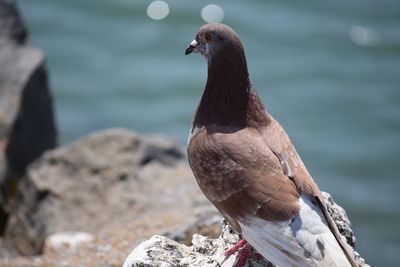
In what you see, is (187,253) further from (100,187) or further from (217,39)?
(100,187)

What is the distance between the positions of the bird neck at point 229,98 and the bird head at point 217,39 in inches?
2.4

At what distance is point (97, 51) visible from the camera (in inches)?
571

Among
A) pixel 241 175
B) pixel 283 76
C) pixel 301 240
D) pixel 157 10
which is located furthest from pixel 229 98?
pixel 157 10

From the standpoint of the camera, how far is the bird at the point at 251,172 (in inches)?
154

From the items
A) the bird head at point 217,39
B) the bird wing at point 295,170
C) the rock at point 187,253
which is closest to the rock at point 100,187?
the rock at point 187,253

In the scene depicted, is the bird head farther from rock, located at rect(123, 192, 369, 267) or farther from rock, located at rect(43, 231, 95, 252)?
rock, located at rect(43, 231, 95, 252)

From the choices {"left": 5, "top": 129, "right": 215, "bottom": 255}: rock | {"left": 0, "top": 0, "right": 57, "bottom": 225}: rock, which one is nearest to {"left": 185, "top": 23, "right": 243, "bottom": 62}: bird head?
{"left": 5, "top": 129, "right": 215, "bottom": 255}: rock

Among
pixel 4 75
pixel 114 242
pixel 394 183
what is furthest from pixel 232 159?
pixel 394 183

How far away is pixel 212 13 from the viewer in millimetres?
15336

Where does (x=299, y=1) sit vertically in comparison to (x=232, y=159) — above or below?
above

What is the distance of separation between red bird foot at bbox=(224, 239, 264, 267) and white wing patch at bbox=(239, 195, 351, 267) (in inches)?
14.8

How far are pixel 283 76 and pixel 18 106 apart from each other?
278 inches

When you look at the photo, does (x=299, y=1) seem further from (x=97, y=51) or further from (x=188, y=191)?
(x=188, y=191)

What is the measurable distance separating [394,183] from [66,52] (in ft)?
25.1
